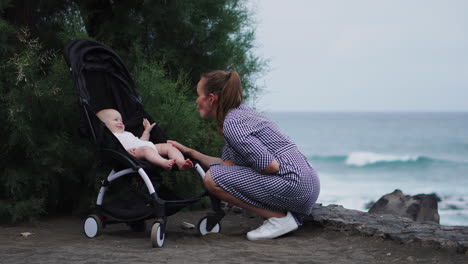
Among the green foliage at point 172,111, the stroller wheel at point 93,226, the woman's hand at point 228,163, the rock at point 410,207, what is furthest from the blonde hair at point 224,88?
the rock at point 410,207

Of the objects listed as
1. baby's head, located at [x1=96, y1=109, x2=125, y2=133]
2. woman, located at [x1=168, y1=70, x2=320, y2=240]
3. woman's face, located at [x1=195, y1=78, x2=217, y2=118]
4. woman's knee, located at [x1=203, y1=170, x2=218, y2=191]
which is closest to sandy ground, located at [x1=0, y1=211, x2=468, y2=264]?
woman, located at [x1=168, y1=70, x2=320, y2=240]

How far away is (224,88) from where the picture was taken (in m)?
4.46

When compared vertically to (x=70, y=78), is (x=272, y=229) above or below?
below

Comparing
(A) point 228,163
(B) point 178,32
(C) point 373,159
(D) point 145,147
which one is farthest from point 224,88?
(C) point 373,159

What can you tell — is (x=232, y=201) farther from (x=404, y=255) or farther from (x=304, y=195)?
(x=404, y=255)

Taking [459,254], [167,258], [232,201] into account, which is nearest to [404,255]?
[459,254]

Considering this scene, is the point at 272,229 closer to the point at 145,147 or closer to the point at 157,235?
the point at 157,235

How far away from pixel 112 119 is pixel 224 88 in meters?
1.20

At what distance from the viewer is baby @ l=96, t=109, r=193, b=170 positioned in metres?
4.61

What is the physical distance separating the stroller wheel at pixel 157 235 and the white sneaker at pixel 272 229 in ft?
2.23

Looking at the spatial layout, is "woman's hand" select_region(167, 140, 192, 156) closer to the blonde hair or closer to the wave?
the blonde hair

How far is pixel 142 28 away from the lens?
7051 mm

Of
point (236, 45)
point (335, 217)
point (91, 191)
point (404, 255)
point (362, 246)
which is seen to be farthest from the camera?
point (236, 45)

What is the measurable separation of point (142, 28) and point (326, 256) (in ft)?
12.7
